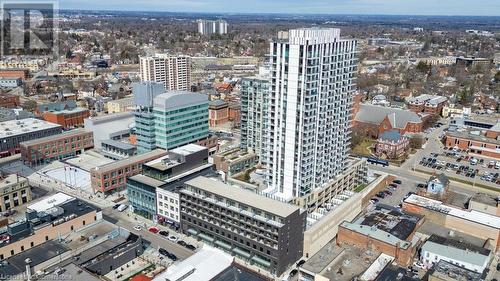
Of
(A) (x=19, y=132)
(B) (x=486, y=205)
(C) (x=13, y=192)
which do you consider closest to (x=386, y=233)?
(B) (x=486, y=205)

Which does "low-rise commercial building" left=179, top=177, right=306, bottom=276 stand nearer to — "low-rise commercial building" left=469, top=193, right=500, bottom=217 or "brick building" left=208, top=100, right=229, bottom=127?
"low-rise commercial building" left=469, top=193, right=500, bottom=217

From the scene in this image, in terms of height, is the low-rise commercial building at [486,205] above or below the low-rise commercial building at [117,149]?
below

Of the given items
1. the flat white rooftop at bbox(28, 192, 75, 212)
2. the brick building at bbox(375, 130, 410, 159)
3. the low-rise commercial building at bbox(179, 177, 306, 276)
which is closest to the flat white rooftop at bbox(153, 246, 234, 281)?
the low-rise commercial building at bbox(179, 177, 306, 276)

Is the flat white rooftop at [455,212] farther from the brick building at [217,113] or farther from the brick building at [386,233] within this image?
the brick building at [217,113]

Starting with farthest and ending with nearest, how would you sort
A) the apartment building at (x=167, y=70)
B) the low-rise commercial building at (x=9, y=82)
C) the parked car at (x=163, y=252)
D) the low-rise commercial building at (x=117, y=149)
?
the low-rise commercial building at (x=9, y=82)
the apartment building at (x=167, y=70)
the low-rise commercial building at (x=117, y=149)
the parked car at (x=163, y=252)

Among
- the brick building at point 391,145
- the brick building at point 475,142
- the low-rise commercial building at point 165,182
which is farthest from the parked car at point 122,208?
the brick building at point 475,142

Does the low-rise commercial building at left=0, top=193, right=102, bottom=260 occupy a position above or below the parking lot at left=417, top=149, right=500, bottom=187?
above

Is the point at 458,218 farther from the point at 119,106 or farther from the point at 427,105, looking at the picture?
the point at 119,106

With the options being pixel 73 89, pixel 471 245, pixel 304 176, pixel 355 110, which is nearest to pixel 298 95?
pixel 304 176
